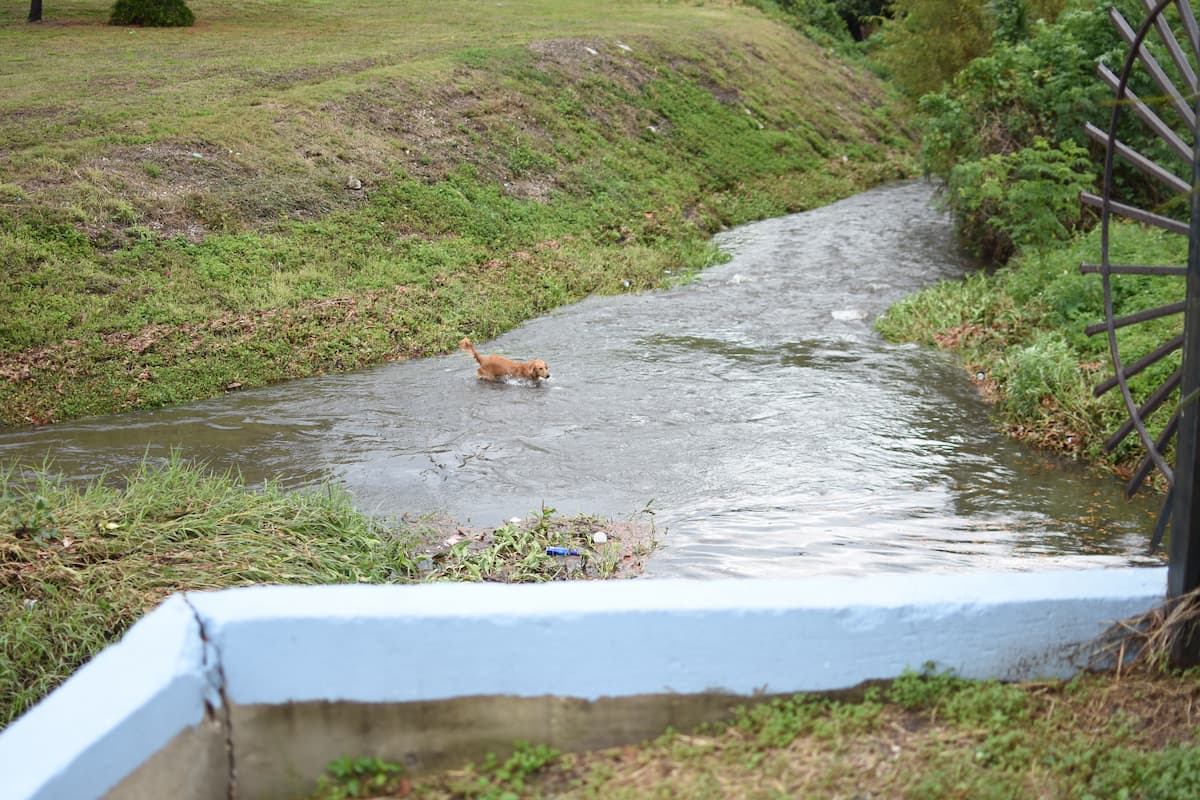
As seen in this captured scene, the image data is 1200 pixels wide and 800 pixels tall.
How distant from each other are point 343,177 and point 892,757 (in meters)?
15.0

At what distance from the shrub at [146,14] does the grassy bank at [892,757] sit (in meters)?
26.8

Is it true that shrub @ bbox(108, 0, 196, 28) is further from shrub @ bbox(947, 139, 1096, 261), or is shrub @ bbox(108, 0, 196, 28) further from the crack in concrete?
the crack in concrete

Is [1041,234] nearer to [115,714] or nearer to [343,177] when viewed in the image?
[343,177]

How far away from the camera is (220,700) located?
329 centimetres

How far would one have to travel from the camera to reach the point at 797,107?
29203 mm

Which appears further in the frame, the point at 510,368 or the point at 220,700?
the point at 510,368

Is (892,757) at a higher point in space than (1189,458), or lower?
lower

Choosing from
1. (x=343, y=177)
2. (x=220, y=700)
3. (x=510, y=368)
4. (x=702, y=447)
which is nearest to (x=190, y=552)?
(x=220, y=700)

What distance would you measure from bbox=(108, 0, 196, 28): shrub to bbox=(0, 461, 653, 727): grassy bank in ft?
71.4

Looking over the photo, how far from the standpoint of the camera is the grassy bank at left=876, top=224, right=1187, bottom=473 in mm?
9594

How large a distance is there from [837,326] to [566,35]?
15.2m

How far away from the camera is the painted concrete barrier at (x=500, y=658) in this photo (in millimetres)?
3250

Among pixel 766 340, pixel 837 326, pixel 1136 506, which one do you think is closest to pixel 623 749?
pixel 1136 506

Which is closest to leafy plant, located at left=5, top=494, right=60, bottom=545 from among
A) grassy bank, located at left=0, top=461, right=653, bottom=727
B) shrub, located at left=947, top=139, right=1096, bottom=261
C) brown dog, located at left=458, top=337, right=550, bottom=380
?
grassy bank, located at left=0, top=461, right=653, bottom=727
